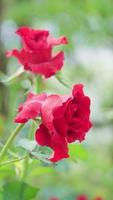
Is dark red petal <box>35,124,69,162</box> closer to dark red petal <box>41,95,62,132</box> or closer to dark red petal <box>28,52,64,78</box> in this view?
dark red petal <box>41,95,62,132</box>

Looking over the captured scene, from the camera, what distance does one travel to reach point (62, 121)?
26.2 inches

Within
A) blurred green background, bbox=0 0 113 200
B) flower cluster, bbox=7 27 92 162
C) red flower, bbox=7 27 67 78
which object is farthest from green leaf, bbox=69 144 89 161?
flower cluster, bbox=7 27 92 162

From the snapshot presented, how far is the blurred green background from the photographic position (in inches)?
35.4

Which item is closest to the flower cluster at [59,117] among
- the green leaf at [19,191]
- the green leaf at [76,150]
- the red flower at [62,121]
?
the red flower at [62,121]

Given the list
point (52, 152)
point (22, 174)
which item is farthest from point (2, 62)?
point (52, 152)

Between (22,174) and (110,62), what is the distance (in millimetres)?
2733

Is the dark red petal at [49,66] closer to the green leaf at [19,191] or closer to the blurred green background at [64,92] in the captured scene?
the blurred green background at [64,92]

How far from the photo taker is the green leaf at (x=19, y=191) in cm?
77

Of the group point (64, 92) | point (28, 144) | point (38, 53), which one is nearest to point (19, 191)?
point (28, 144)

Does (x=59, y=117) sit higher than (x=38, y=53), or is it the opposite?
(x=38, y=53)

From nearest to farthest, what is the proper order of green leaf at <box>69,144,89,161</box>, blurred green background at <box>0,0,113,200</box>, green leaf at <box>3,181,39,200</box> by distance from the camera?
green leaf at <box>3,181,39,200</box> → blurred green background at <box>0,0,113,200</box> → green leaf at <box>69,144,89,161</box>

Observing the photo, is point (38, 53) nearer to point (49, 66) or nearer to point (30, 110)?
point (49, 66)

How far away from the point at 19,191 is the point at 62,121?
0.52 feet

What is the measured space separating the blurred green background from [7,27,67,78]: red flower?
55 millimetres
